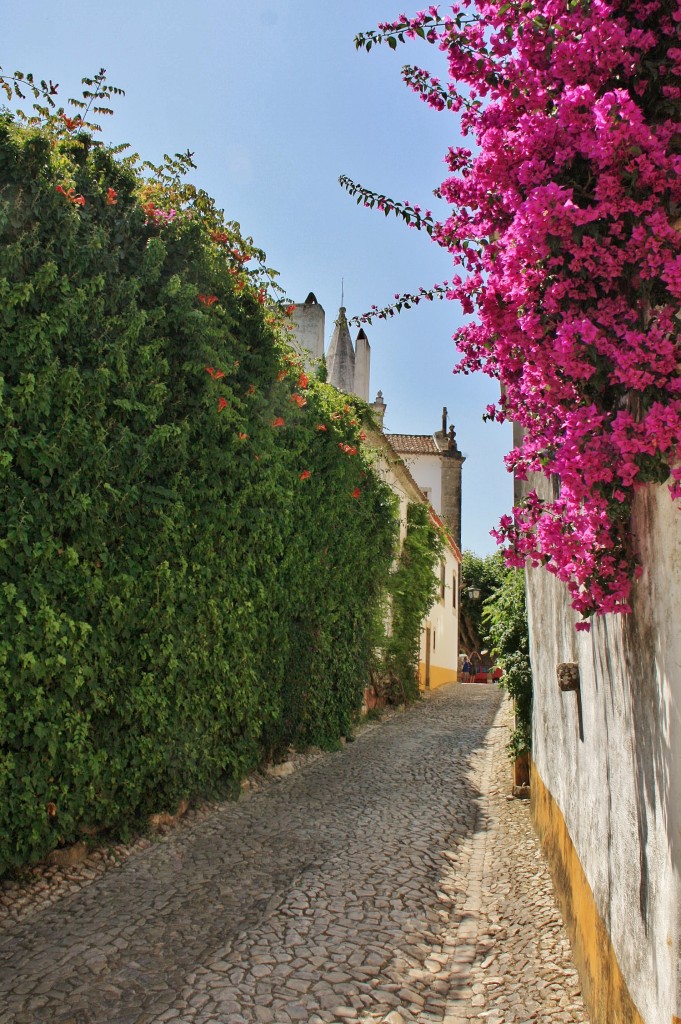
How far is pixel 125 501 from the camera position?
618 centimetres

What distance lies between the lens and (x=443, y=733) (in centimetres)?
1392

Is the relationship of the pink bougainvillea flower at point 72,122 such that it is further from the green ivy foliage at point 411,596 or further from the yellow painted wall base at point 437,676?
the yellow painted wall base at point 437,676

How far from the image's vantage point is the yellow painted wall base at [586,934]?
3285 millimetres

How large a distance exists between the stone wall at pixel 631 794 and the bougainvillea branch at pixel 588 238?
0.67 feet

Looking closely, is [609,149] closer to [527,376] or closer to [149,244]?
[527,376]

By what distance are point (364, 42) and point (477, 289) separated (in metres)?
1.14

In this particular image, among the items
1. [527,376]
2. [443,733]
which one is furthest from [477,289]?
[443,733]

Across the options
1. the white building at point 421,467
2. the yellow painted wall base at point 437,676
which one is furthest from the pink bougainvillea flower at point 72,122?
the yellow painted wall base at point 437,676

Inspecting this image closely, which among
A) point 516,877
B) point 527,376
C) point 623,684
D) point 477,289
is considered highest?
point 477,289

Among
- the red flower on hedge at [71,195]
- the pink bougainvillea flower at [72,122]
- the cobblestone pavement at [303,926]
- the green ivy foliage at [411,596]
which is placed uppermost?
the pink bougainvillea flower at [72,122]

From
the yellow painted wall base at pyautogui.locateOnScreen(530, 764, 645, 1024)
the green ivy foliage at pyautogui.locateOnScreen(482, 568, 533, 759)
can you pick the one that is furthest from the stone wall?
the green ivy foliage at pyautogui.locateOnScreen(482, 568, 533, 759)

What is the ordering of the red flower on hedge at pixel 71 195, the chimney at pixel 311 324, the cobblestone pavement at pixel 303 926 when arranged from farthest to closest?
the chimney at pixel 311 324
the red flower on hedge at pixel 71 195
the cobblestone pavement at pixel 303 926

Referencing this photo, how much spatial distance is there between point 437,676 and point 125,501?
22.6 meters

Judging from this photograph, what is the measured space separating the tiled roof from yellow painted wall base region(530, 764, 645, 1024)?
31704 millimetres
